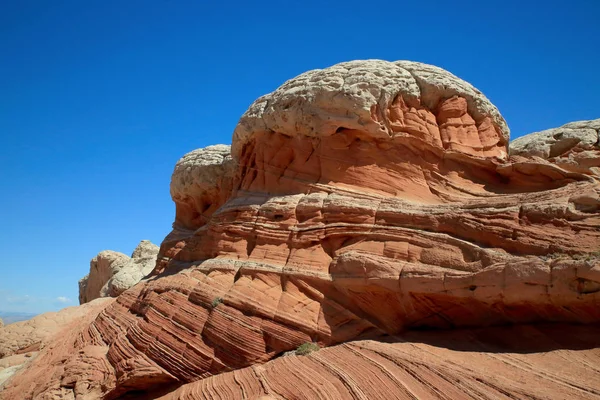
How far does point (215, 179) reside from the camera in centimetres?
1973

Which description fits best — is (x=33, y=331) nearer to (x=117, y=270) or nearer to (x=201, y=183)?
(x=201, y=183)

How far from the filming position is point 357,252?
38.7 ft

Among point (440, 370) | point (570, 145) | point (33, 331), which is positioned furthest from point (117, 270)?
point (440, 370)

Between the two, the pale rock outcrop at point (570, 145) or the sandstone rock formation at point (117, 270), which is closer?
the pale rock outcrop at point (570, 145)

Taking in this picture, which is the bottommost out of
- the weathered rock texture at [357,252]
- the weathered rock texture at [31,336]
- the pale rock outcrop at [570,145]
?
the weathered rock texture at [31,336]

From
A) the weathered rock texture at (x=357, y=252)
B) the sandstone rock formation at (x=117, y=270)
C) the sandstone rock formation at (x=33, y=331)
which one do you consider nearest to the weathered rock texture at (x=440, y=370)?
the weathered rock texture at (x=357, y=252)

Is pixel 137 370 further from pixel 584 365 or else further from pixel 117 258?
pixel 117 258

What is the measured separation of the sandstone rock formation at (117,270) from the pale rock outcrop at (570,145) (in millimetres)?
20244

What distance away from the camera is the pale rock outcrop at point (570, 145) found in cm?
1360

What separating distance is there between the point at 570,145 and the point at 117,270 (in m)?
25.6

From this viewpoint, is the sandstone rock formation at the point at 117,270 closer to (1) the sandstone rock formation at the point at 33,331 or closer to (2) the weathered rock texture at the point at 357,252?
(1) the sandstone rock formation at the point at 33,331

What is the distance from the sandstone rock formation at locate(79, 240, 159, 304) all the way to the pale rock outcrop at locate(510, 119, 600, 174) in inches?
797

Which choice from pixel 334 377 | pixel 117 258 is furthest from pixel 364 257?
pixel 117 258

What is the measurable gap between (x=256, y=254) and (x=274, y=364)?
345cm
